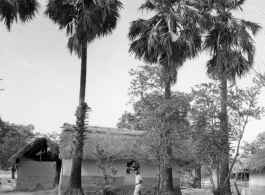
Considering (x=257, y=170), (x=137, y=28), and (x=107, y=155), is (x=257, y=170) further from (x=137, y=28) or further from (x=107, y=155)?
(x=137, y=28)

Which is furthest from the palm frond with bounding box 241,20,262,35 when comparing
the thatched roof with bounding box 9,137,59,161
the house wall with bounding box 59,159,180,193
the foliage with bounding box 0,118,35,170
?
the foliage with bounding box 0,118,35,170

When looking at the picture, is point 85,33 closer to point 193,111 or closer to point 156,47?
point 156,47

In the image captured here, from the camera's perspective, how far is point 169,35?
14.6m

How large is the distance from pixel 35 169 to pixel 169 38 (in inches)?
442

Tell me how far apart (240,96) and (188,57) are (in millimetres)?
4915

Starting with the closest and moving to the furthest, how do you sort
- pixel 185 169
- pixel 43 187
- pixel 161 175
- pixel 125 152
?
pixel 161 175 → pixel 185 169 → pixel 125 152 → pixel 43 187

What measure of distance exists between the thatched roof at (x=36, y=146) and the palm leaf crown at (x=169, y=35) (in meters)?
7.39

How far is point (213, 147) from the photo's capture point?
11.6 m

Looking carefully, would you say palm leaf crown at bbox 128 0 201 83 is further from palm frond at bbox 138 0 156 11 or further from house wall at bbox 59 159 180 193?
house wall at bbox 59 159 180 193

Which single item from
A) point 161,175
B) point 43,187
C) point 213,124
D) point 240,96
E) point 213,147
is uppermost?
point 240,96

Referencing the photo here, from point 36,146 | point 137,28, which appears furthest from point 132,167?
point 137,28

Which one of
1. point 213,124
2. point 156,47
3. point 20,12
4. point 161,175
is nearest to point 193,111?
point 213,124

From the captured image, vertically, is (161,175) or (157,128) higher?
(157,128)

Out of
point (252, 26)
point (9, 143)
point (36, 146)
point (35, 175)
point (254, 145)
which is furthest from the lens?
point (254, 145)
